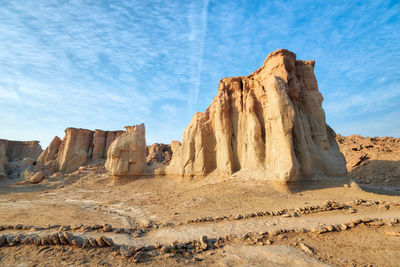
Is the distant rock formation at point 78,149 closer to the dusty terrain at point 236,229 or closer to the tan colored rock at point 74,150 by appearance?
the tan colored rock at point 74,150

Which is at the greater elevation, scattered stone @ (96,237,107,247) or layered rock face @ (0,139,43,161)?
layered rock face @ (0,139,43,161)

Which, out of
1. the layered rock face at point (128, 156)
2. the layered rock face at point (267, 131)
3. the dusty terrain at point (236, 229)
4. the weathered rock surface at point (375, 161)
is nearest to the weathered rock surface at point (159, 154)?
the layered rock face at point (128, 156)

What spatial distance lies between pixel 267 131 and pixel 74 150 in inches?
1186

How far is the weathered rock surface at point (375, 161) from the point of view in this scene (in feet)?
→ 65.4

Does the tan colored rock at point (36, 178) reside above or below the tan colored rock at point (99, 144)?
below

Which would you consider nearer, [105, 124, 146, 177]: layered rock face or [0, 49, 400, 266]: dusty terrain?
[0, 49, 400, 266]: dusty terrain

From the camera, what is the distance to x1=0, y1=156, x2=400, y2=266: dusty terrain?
456 cm

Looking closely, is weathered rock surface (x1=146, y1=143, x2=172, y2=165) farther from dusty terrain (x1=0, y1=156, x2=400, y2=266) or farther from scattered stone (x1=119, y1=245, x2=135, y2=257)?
scattered stone (x1=119, y1=245, x2=135, y2=257)

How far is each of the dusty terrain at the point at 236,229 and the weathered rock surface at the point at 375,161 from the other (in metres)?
13.3

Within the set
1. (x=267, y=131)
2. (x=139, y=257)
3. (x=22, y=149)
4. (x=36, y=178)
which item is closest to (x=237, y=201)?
(x=267, y=131)

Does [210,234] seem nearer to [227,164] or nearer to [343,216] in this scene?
[343,216]

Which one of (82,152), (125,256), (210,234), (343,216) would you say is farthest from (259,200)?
(82,152)

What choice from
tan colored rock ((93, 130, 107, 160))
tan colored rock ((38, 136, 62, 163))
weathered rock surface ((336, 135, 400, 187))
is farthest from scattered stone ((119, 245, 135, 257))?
tan colored rock ((38, 136, 62, 163))

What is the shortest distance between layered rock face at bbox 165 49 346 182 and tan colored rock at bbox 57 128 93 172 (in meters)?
21.3
